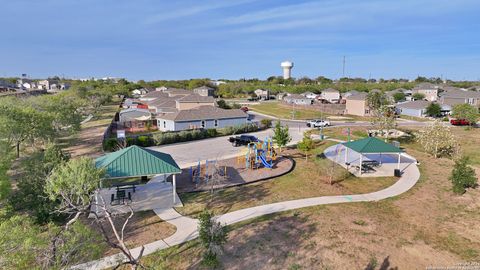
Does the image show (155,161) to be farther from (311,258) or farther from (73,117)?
(73,117)

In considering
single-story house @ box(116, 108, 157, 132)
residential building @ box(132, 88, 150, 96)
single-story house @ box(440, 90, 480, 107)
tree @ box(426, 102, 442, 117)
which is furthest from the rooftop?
residential building @ box(132, 88, 150, 96)

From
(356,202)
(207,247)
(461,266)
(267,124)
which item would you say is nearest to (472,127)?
(267,124)

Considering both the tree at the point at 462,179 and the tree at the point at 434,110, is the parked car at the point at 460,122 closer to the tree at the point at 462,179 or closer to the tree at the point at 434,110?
the tree at the point at 434,110

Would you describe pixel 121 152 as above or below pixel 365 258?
above

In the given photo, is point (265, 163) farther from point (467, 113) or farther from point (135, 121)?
point (467, 113)

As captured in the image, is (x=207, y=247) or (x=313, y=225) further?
(x=313, y=225)

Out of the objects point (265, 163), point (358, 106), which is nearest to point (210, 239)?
point (265, 163)
